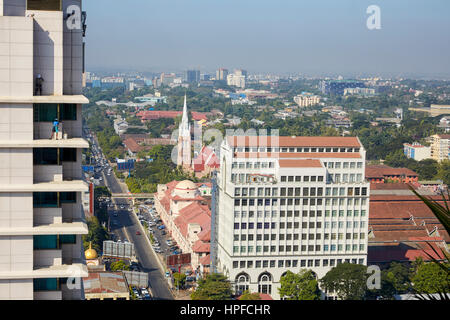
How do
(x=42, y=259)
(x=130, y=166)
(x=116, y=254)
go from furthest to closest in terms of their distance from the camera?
(x=130, y=166) < (x=116, y=254) < (x=42, y=259)

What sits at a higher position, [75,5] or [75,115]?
[75,5]

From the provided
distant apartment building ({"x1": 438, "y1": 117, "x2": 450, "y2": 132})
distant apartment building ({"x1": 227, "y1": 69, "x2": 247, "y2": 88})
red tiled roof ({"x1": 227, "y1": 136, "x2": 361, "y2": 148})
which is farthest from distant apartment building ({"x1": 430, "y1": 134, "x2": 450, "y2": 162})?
distant apartment building ({"x1": 227, "y1": 69, "x2": 247, "y2": 88})

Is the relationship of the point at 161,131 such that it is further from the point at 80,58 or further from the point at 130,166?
the point at 80,58

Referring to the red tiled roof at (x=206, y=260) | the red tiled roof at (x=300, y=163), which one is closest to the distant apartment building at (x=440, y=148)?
the red tiled roof at (x=206, y=260)

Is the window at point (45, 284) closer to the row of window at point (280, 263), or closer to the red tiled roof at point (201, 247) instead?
the row of window at point (280, 263)

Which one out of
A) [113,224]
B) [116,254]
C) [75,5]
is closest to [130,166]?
[113,224]

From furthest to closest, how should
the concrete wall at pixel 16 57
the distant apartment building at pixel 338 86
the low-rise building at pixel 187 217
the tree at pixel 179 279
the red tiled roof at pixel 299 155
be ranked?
the distant apartment building at pixel 338 86 → the low-rise building at pixel 187 217 → the tree at pixel 179 279 → the red tiled roof at pixel 299 155 → the concrete wall at pixel 16 57
